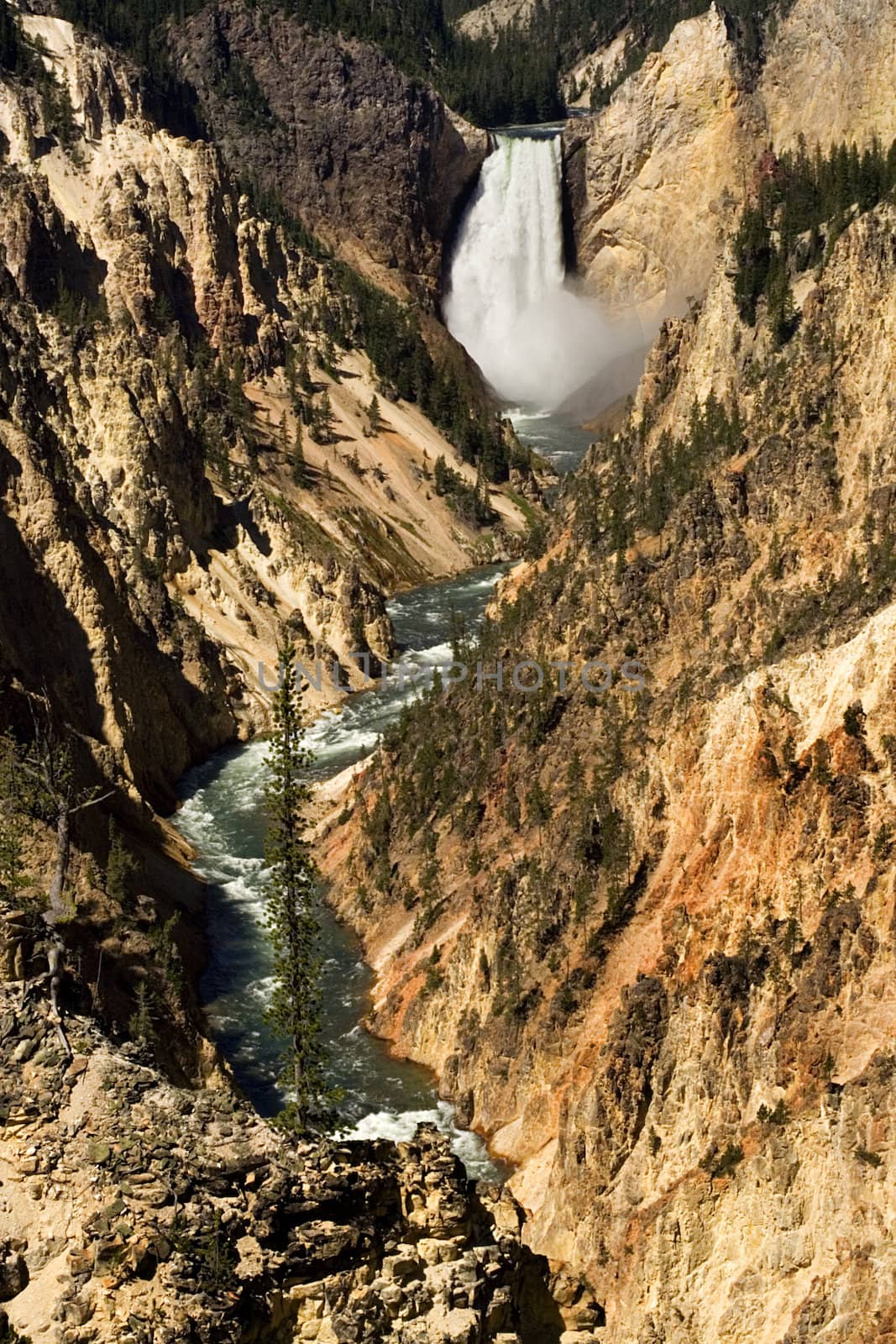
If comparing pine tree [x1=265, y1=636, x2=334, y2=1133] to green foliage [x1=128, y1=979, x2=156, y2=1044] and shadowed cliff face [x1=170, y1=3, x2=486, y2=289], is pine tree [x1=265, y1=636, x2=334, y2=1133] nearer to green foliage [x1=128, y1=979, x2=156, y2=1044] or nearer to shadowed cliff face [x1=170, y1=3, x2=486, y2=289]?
green foliage [x1=128, y1=979, x2=156, y2=1044]

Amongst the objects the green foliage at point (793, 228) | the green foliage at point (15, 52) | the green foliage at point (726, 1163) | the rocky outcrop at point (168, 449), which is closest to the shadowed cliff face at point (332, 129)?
the rocky outcrop at point (168, 449)

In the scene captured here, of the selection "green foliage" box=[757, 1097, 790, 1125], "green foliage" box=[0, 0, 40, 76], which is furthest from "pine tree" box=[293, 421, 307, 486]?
"green foliage" box=[757, 1097, 790, 1125]

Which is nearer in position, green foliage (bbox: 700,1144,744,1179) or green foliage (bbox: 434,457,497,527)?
green foliage (bbox: 700,1144,744,1179)

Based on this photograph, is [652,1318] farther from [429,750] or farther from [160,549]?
[160,549]

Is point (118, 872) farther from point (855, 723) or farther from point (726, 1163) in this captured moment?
point (726, 1163)

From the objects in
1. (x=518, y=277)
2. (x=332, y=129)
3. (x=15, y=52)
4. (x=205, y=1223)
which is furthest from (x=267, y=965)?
(x=518, y=277)

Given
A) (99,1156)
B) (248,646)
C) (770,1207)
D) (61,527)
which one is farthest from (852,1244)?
(248,646)
